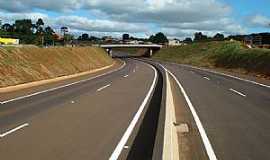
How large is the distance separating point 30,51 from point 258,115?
106 ft

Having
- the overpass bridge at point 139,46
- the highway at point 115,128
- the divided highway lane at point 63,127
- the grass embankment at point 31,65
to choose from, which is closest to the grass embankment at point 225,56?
the overpass bridge at point 139,46

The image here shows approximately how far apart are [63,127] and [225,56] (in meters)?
71.2

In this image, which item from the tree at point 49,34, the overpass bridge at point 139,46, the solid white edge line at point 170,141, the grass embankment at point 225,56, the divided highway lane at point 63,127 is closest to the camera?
the solid white edge line at point 170,141

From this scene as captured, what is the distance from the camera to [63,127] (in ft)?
37.8

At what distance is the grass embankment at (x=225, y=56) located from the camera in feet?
180

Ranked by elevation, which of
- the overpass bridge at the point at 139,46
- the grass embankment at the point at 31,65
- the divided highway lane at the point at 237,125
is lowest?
the overpass bridge at the point at 139,46

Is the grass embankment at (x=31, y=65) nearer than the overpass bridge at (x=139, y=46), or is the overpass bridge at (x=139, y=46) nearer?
the grass embankment at (x=31, y=65)

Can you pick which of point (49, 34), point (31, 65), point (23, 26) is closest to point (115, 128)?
point (31, 65)

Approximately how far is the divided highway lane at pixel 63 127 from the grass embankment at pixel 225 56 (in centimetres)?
3242

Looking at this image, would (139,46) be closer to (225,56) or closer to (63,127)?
(225,56)

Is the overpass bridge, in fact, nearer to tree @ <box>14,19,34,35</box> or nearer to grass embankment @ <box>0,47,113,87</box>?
tree @ <box>14,19,34,35</box>

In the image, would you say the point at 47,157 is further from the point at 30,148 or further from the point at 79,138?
the point at 79,138

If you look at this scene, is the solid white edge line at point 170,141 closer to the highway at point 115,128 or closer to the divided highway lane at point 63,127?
the highway at point 115,128

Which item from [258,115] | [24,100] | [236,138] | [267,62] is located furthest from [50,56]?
[236,138]
